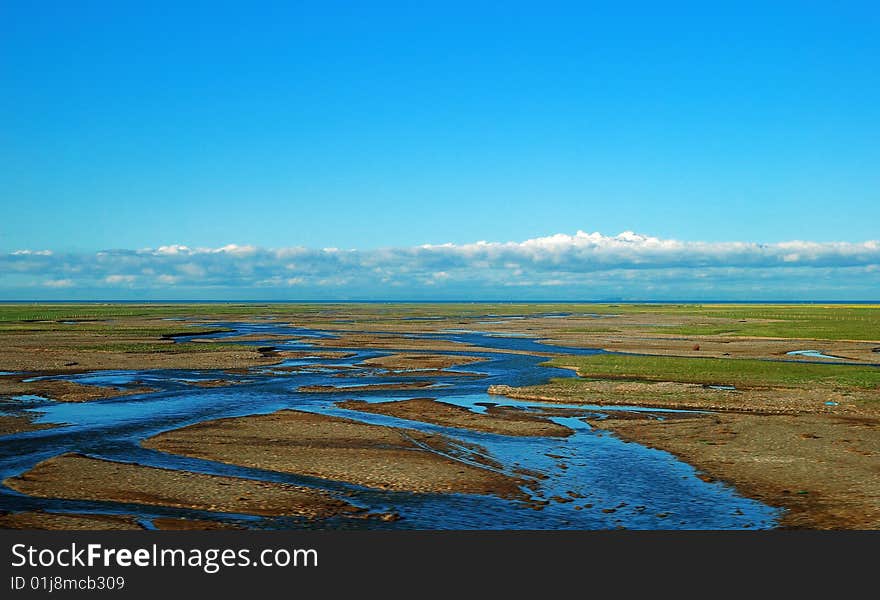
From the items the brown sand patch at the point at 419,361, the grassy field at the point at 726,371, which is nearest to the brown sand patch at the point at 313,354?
the brown sand patch at the point at 419,361

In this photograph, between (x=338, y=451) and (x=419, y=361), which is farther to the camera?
(x=419, y=361)

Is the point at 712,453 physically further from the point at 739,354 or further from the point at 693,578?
the point at 739,354

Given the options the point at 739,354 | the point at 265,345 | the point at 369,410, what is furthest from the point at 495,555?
the point at 265,345

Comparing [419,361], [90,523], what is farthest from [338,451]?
[419,361]

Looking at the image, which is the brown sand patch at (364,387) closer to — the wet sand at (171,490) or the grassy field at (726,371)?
the grassy field at (726,371)

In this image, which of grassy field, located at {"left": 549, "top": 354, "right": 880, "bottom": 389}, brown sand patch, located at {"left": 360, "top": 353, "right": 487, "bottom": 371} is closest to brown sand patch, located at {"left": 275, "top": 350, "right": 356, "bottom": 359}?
brown sand patch, located at {"left": 360, "top": 353, "right": 487, "bottom": 371}

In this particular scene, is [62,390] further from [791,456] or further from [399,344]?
[399,344]
